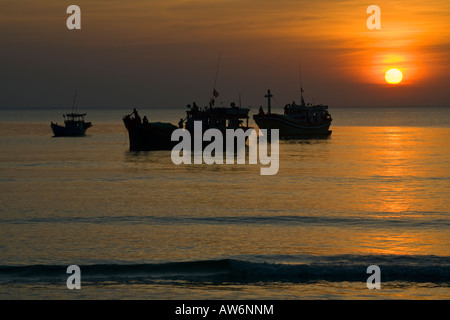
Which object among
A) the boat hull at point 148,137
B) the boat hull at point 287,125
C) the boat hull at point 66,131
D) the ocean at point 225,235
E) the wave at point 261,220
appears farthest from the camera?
the boat hull at point 66,131

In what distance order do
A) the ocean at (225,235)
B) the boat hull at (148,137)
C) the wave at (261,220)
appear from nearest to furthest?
the ocean at (225,235), the wave at (261,220), the boat hull at (148,137)

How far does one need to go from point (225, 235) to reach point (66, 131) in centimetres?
8408

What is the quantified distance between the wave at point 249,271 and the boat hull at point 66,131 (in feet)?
Answer: 287

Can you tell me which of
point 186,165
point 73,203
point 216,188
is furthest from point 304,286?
point 186,165

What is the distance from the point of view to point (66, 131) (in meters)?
102

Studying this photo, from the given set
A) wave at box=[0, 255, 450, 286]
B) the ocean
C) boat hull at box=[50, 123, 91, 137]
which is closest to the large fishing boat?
the ocean

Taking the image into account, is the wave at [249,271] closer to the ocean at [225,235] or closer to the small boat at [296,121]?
the ocean at [225,235]

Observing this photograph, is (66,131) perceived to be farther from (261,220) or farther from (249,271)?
(249,271)

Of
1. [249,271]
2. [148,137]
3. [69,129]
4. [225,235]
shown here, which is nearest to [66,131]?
[69,129]

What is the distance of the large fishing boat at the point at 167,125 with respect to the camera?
226 feet

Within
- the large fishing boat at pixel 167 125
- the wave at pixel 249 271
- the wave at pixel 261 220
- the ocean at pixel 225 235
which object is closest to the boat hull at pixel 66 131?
the large fishing boat at pixel 167 125

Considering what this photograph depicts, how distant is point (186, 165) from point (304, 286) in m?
36.5

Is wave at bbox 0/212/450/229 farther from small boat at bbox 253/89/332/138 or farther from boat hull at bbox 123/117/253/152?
small boat at bbox 253/89/332/138
